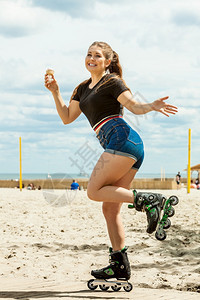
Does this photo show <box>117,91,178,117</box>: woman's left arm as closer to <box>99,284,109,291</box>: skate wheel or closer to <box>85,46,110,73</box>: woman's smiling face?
<box>85,46,110,73</box>: woman's smiling face

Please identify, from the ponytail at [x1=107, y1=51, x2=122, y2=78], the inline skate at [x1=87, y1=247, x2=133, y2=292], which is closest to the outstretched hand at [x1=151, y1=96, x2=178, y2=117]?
the ponytail at [x1=107, y1=51, x2=122, y2=78]

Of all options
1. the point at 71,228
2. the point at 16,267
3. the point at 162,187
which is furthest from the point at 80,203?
the point at 162,187

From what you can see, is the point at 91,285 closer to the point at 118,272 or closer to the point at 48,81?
the point at 118,272

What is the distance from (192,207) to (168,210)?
8.26m

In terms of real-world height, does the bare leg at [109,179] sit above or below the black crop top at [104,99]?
below

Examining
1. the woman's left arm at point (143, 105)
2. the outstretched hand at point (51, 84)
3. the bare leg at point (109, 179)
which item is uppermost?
the outstretched hand at point (51, 84)

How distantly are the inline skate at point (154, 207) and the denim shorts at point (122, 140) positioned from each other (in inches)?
13.7

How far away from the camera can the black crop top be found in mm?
3684

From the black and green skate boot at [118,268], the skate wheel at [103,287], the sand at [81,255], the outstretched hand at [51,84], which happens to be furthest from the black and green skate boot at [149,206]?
the outstretched hand at [51,84]

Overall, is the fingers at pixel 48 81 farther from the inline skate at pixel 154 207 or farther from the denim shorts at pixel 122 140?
the inline skate at pixel 154 207

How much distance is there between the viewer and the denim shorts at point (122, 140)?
3600 mm

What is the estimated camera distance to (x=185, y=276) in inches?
190

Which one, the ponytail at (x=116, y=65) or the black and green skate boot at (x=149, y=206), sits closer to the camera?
the black and green skate boot at (x=149, y=206)

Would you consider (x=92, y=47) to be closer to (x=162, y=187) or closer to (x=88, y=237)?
(x=88, y=237)
